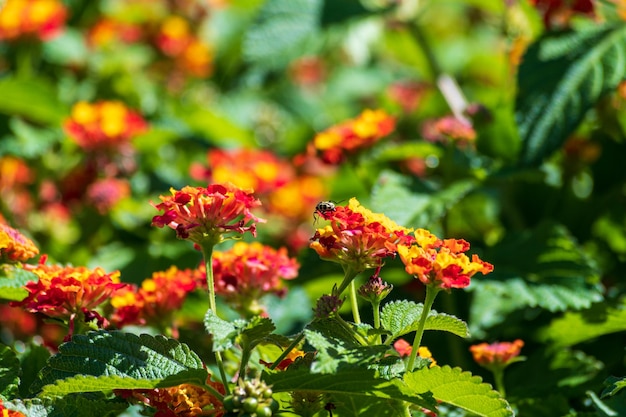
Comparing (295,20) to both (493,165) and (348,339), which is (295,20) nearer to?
(493,165)

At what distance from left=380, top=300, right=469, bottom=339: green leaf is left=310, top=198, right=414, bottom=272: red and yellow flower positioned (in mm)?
54

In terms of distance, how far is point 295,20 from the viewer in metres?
1.77

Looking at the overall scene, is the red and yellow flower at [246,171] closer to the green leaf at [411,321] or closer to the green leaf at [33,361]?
the green leaf at [33,361]

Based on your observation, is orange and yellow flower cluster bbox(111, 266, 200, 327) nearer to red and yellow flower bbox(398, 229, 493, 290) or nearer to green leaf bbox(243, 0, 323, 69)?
red and yellow flower bbox(398, 229, 493, 290)

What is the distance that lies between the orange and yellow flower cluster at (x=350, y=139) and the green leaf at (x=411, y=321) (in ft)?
1.73

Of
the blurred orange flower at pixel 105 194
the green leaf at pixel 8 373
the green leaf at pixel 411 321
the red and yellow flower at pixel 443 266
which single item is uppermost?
the red and yellow flower at pixel 443 266

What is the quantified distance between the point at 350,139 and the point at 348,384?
0.65 m

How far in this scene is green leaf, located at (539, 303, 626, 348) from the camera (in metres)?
1.13

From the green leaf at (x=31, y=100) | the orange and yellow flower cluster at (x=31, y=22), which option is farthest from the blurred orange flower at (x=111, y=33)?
the green leaf at (x=31, y=100)

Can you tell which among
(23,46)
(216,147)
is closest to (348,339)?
(216,147)

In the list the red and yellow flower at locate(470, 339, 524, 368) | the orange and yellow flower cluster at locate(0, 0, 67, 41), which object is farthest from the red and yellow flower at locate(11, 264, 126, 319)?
the orange and yellow flower cluster at locate(0, 0, 67, 41)

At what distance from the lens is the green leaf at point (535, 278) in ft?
4.04

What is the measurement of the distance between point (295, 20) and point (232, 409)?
3.69 ft

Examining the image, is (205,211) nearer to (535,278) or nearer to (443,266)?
(443,266)
